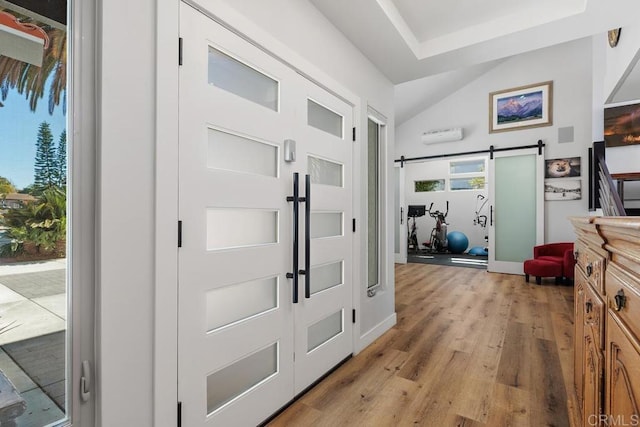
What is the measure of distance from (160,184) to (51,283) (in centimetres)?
49

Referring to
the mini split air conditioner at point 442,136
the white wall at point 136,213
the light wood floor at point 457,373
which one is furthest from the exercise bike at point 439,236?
the white wall at point 136,213

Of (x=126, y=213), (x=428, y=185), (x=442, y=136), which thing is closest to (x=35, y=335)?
(x=126, y=213)

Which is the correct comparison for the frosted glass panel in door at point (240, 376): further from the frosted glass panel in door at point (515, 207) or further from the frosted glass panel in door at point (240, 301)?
the frosted glass panel in door at point (515, 207)

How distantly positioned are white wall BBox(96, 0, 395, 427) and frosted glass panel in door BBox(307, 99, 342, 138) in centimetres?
104

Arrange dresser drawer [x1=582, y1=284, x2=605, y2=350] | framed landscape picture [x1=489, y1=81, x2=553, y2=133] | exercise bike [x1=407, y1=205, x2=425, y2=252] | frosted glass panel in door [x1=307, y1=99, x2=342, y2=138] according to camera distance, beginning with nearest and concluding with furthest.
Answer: dresser drawer [x1=582, y1=284, x2=605, y2=350], frosted glass panel in door [x1=307, y1=99, x2=342, y2=138], framed landscape picture [x1=489, y1=81, x2=553, y2=133], exercise bike [x1=407, y1=205, x2=425, y2=252]

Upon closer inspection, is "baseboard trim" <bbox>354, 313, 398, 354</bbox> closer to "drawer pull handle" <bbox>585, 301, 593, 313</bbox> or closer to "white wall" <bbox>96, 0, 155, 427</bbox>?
"drawer pull handle" <bbox>585, 301, 593, 313</bbox>

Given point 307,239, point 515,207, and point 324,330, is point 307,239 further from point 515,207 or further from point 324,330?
point 515,207

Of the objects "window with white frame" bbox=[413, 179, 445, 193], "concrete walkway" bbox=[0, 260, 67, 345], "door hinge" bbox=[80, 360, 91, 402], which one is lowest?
"door hinge" bbox=[80, 360, 91, 402]

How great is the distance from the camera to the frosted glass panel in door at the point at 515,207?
5.98 meters

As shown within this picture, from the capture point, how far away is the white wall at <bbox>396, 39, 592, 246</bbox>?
5.57m

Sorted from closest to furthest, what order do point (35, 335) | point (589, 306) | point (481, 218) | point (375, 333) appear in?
point (35, 335) → point (589, 306) → point (375, 333) → point (481, 218)

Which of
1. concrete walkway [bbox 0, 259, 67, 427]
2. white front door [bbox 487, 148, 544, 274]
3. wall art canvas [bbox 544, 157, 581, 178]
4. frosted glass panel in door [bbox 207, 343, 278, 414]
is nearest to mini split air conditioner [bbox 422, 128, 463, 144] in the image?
white front door [bbox 487, 148, 544, 274]

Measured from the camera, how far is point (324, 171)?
2.33 m

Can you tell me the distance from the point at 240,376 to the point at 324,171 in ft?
4.75
